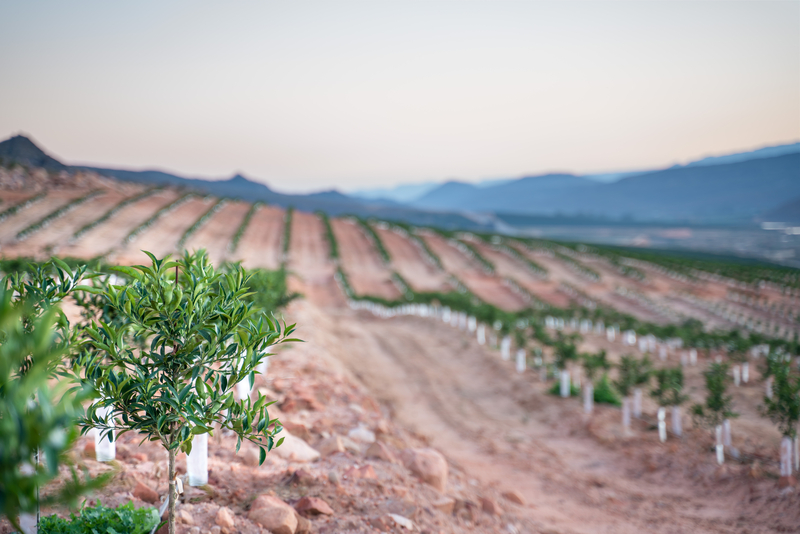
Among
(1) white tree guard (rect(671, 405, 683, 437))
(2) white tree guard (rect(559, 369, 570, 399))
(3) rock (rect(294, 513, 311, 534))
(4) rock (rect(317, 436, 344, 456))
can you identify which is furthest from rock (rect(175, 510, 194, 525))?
(2) white tree guard (rect(559, 369, 570, 399))

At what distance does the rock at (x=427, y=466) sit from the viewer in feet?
24.9

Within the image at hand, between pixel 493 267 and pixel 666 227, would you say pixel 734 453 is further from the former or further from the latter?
pixel 666 227

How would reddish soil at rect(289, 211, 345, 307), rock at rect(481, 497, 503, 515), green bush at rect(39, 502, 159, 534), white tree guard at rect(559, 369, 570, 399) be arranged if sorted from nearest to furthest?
green bush at rect(39, 502, 159, 534) → rock at rect(481, 497, 503, 515) → white tree guard at rect(559, 369, 570, 399) → reddish soil at rect(289, 211, 345, 307)

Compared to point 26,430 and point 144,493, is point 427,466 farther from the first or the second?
point 26,430

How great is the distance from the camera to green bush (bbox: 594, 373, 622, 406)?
600 inches

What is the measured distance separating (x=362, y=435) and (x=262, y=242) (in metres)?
50.3

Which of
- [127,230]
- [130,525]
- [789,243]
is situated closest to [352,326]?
[130,525]

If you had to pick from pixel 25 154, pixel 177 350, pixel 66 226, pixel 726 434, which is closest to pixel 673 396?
pixel 726 434

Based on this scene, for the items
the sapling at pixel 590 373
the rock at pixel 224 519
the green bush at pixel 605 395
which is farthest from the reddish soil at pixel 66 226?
→ the green bush at pixel 605 395

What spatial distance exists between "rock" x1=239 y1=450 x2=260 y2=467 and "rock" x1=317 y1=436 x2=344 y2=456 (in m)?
1.24

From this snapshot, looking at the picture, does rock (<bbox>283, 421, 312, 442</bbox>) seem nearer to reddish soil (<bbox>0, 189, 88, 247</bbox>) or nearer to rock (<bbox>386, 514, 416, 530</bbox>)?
rock (<bbox>386, 514, 416, 530</bbox>)

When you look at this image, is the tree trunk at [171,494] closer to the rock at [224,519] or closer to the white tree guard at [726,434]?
the rock at [224,519]

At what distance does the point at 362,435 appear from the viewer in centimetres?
891

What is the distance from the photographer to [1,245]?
34.2 meters
